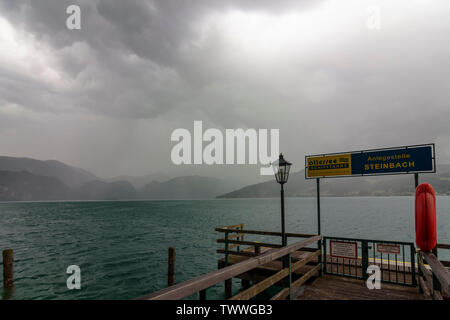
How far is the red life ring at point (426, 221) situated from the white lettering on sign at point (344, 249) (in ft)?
11.5

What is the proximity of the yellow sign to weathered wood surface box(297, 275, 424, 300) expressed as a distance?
12.2ft

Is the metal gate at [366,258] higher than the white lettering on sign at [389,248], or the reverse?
the white lettering on sign at [389,248]

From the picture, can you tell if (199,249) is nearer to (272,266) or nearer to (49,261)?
(49,261)

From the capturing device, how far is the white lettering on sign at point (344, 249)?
8.59m

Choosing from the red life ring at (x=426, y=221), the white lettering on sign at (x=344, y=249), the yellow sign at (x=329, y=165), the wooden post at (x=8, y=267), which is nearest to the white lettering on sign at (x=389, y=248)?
the white lettering on sign at (x=344, y=249)

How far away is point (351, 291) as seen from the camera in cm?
706

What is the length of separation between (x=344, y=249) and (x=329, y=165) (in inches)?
122

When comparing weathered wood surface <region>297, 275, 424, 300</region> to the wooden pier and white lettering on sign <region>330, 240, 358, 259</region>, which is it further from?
white lettering on sign <region>330, 240, 358, 259</region>

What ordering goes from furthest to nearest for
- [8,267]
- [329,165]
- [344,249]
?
[8,267] → [329,165] → [344,249]

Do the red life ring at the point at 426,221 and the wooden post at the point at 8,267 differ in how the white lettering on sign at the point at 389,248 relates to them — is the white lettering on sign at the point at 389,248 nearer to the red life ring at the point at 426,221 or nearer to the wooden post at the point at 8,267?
the red life ring at the point at 426,221

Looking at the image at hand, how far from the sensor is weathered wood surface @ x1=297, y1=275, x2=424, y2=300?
262 inches

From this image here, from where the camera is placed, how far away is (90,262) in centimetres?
2391

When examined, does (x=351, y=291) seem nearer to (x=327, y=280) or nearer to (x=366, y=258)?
Result: (x=327, y=280)

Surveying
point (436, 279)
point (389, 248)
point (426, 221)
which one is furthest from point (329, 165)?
point (436, 279)
